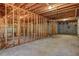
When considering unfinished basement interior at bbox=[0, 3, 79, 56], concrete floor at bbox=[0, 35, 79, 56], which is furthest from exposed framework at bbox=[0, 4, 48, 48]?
concrete floor at bbox=[0, 35, 79, 56]

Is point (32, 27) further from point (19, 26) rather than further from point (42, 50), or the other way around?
point (42, 50)

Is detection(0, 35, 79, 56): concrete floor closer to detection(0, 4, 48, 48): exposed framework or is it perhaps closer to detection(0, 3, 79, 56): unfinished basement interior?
detection(0, 3, 79, 56): unfinished basement interior

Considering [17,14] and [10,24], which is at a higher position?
[17,14]

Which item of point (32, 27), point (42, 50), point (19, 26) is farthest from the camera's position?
point (32, 27)

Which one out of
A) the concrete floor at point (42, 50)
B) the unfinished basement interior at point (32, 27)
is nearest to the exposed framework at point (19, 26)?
the unfinished basement interior at point (32, 27)

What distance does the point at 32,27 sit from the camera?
18.5 feet

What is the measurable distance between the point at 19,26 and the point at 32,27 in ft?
3.80

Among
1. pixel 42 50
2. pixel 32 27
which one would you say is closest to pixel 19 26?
pixel 32 27

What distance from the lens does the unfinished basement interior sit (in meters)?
3.43

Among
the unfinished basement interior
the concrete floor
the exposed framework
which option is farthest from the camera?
the exposed framework

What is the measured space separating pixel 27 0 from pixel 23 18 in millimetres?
2672

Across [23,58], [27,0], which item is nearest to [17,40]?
[23,58]

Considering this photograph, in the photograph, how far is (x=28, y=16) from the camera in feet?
16.5

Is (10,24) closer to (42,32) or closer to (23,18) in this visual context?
(23,18)
